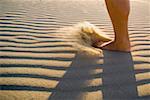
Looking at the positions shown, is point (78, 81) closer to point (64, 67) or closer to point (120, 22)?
point (64, 67)

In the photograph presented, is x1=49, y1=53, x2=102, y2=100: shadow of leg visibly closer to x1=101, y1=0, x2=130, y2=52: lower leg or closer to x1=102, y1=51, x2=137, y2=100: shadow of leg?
x1=102, y1=51, x2=137, y2=100: shadow of leg

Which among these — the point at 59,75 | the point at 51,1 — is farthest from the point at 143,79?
the point at 51,1

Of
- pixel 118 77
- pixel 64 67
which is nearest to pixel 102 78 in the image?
pixel 118 77

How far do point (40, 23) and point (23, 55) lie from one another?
0.96 meters

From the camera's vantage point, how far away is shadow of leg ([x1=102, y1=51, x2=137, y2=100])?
4.67ft

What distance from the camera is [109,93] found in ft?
4.68

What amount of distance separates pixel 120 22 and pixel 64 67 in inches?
18.0

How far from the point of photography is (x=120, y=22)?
1944 millimetres

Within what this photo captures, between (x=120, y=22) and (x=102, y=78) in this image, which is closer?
(x=102, y=78)

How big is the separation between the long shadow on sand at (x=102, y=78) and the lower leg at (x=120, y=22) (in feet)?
0.24

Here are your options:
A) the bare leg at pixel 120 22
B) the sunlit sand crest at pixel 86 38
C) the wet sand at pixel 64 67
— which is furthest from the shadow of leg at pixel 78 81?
the bare leg at pixel 120 22

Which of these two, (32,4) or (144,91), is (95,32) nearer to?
(144,91)

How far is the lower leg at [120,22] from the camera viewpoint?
6.27 ft

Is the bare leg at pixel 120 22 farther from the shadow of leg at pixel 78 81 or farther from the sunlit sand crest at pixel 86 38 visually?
the shadow of leg at pixel 78 81
